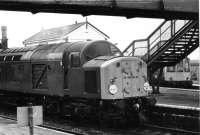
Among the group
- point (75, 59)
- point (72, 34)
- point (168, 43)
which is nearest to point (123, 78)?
point (75, 59)

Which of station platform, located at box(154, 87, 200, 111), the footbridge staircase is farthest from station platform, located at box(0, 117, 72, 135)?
the footbridge staircase

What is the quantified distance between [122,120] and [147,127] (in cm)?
93

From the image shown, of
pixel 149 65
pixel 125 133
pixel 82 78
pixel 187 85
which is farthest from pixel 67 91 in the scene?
pixel 187 85

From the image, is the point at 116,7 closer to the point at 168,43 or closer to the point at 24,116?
the point at 24,116

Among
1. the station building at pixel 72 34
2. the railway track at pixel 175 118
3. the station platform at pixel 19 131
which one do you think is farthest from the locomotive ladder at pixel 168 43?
the station building at pixel 72 34

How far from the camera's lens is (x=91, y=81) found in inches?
490

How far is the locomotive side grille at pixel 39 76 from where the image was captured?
→ 1480 cm

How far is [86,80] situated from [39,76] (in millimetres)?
3133

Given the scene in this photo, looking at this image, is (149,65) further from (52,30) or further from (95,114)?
(52,30)

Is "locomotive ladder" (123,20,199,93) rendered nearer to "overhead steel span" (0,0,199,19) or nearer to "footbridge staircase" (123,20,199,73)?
→ "footbridge staircase" (123,20,199,73)

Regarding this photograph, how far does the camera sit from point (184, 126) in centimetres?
1320

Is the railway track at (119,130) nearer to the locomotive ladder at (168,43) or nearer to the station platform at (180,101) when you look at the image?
the station platform at (180,101)

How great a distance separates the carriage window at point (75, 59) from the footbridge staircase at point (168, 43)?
702 cm

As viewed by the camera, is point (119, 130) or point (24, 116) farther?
point (119, 130)
